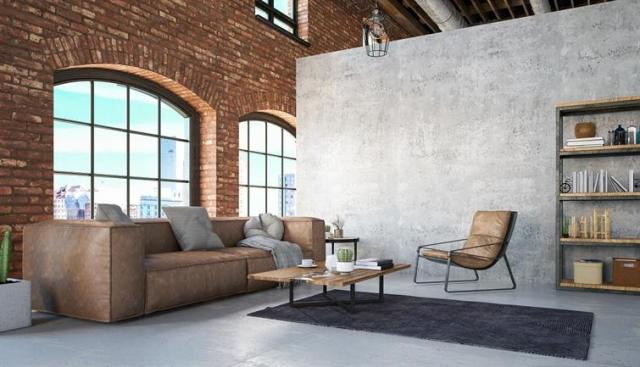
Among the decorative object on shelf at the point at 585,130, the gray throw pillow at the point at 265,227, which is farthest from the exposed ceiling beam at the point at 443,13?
the gray throw pillow at the point at 265,227

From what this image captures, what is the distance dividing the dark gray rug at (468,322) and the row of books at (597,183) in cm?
168

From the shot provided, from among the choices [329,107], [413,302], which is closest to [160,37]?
[329,107]

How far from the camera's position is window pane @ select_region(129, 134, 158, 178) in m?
5.98

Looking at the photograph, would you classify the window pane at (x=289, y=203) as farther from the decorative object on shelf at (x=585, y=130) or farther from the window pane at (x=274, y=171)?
the decorative object on shelf at (x=585, y=130)

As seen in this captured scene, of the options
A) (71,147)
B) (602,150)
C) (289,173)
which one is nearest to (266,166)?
(289,173)

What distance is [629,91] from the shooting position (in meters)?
5.56

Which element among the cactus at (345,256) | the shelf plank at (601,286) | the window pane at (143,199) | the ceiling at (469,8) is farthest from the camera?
the ceiling at (469,8)

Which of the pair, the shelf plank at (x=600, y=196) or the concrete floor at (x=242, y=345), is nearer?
the concrete floor at (x=242, y=345)

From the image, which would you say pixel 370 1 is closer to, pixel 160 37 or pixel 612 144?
pixel 160 37

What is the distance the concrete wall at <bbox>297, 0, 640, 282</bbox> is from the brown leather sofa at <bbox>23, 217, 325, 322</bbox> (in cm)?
269

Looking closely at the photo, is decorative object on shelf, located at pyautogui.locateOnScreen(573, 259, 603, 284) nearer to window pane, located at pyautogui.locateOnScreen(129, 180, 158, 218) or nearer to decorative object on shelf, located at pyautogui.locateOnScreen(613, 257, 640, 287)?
decorative object on shelf, located at pyautogui.locateOnScreen(613, 257, 640, 287)

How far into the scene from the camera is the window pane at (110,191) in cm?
557

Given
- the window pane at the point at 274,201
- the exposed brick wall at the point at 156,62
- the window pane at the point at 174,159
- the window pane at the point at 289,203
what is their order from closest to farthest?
1. the exposed brick wall at the point at 156,62
2. the window pane at the point at 174,159
3. the window pane at the point at 274,201
4. the window pane at the point at 289,203

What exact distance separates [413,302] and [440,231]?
1.98 meters
